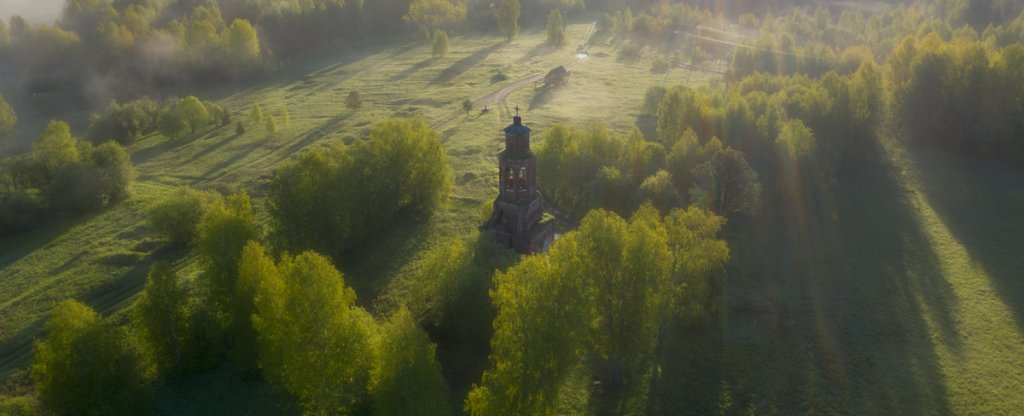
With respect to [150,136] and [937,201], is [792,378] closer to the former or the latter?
[937,201]

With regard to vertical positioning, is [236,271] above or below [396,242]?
above

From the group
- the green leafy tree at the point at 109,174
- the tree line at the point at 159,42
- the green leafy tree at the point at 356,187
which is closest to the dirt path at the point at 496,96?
the tree line at the point at 159,42

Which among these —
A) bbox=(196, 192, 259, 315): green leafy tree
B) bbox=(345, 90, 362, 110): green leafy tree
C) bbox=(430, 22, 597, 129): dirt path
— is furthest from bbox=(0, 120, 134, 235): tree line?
bbox=(430, 22, 597, 129): dirt path

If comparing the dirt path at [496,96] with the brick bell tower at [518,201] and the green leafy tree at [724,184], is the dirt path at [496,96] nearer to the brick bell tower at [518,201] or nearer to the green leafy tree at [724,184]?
the green leafy tree at [724,184]

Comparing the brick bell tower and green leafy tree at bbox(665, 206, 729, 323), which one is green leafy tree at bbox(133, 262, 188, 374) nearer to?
the brick bell tower

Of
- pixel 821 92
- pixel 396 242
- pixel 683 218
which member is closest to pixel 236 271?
pixel 396 242

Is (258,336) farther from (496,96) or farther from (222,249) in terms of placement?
(496,96)
